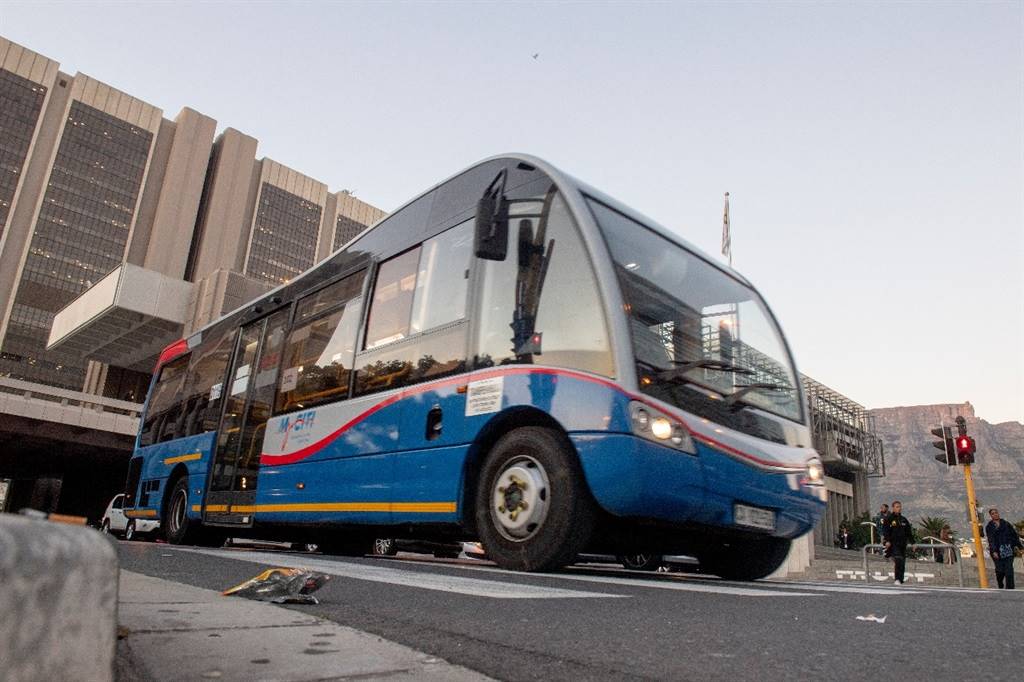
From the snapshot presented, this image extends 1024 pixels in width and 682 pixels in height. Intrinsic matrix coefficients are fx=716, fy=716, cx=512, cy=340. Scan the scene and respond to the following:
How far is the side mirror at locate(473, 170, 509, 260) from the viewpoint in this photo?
16.3 feet

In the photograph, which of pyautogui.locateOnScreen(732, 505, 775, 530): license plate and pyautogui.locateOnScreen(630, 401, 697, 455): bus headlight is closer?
pyautogui.locateOnScreen(630, 401, 697, 455): bus headlight

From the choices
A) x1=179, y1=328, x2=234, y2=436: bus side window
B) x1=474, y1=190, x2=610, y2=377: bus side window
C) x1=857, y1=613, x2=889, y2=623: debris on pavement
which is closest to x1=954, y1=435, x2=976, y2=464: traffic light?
x1=474, y1=190, x2=610, y2=377: bus side window

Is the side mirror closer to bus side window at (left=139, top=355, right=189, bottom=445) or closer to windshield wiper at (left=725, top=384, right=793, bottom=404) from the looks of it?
windshield wiper at (left=725, top=384, right=793, bottom=404)

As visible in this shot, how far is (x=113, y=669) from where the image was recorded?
0.71 meters

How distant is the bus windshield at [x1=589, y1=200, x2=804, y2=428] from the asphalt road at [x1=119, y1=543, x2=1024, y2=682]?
1759mm

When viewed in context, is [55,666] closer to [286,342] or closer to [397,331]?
[397,331]

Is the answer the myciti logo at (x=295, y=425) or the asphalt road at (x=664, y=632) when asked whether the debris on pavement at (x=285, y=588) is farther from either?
the myciti logo at (x=295, y=425)

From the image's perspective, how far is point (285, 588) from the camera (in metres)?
2.31

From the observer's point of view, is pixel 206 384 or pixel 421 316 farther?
pixel 206 384

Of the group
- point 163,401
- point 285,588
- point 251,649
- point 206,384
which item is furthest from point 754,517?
point 163,401

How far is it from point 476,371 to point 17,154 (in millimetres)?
107189

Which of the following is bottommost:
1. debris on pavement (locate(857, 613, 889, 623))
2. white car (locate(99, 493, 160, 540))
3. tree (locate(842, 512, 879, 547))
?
white car (locate(99, 493, 160, 540))

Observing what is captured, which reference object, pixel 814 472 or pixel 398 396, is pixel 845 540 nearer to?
pixel 814 472

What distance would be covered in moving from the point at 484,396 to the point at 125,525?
17.7 meters
